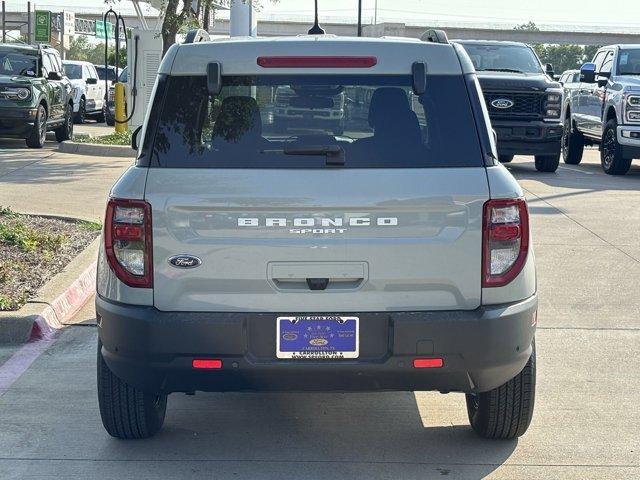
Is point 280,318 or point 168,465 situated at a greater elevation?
point 280,318

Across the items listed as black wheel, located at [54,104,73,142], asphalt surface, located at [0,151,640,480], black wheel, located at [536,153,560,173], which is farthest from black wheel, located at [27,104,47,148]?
asphalt surface, located at [0,151,640,480]

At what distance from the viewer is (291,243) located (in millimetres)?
4590

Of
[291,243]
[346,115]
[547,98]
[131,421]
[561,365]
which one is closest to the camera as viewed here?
[291,243]

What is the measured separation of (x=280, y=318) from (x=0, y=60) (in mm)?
18178

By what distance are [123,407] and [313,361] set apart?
43.0 inches

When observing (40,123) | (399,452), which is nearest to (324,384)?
(399,452)

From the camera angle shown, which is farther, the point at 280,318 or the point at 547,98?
the point at 547,98

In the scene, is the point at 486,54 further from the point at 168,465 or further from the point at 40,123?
the point at 168,465

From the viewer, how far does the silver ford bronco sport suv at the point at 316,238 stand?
15.1 feet

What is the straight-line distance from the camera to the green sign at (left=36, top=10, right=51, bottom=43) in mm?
52500

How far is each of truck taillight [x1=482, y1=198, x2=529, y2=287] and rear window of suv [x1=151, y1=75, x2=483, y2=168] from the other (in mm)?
220

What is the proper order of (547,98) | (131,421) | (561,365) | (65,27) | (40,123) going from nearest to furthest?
(131,421), (561,365), (547,98), (40,123), (65,27)

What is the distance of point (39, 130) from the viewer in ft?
69.1

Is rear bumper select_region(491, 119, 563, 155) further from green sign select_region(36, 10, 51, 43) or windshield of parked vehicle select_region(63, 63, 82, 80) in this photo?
green sign select_region(36, 10, 51, 43)
